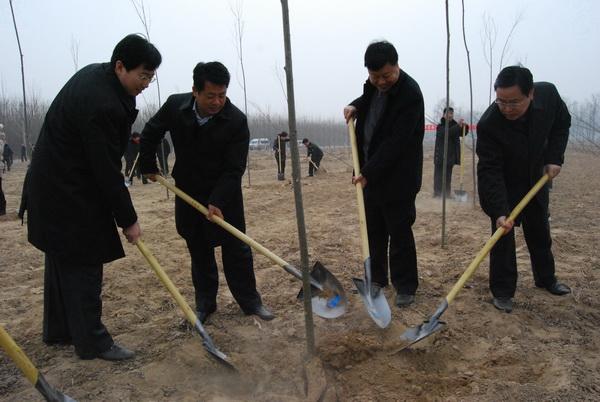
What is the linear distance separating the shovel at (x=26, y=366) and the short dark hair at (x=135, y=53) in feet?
4.45

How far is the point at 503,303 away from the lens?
10.5 feet

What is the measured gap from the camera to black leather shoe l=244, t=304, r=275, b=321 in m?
3.14

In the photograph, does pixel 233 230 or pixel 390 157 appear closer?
pixel 233 230

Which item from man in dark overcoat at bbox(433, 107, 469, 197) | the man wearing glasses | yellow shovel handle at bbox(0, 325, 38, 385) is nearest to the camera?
yellow shovel handle at bbox(0, 325, 38, 385)

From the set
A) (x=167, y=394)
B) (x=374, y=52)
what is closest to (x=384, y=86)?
(x=374, y=52)

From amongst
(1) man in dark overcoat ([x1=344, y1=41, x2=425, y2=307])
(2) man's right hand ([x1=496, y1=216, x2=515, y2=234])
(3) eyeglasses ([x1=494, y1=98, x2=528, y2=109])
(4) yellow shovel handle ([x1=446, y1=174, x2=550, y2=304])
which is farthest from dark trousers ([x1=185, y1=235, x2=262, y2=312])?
(3) eyeglasses ([x1=494, y1=98, x2=528, y2=109])

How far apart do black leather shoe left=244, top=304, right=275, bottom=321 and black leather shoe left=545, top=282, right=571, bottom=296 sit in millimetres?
2139

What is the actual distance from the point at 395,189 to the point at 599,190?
868 cm

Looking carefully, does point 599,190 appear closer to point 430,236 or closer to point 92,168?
point 430,236

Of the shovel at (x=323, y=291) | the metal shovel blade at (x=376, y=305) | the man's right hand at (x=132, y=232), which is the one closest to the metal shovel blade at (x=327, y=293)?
the shovel at (x=323, y=291)

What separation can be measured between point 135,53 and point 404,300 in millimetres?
2380

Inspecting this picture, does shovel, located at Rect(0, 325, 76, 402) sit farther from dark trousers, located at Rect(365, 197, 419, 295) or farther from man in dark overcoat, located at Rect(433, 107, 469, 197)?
man in dark overcoat, located at Rect(433, 107, 469, 197)

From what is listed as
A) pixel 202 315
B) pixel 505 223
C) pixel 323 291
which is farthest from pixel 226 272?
pixel 505 223

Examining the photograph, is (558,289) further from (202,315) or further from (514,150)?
(202,315)
